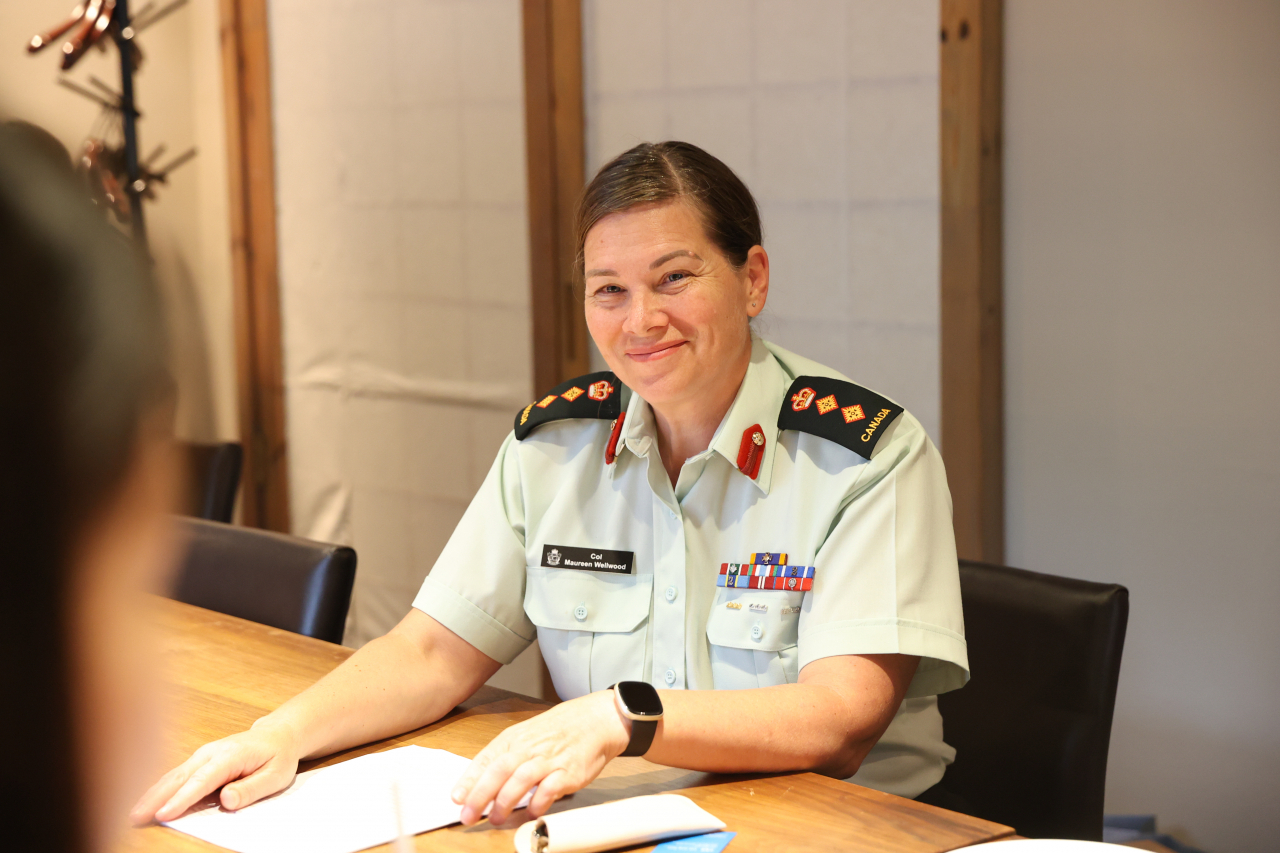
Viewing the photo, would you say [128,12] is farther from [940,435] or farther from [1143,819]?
[1143,819]

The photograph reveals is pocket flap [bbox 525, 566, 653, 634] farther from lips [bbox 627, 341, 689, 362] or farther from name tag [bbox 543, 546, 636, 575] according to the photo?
lips [bbox 627, 341, 689, 362]

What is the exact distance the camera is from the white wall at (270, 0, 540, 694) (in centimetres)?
322

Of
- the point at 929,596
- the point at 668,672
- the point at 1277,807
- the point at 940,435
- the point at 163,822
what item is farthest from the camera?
the point at 940,435

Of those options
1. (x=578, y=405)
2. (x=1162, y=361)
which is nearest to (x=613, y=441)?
(x=578, y=405)

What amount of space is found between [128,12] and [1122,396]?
10.3 ft

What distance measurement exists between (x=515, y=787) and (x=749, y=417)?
0.65 metres

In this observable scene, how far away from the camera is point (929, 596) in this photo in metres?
1.40

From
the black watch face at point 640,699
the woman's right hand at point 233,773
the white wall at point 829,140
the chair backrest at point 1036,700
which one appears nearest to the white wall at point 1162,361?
the white wall at point 829,140

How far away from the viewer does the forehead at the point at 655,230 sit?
1.58 m

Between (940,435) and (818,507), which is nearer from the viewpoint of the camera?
(818,507)

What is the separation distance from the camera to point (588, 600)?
1591mm

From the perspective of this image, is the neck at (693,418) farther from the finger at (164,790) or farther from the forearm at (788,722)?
the finger at (164,790)

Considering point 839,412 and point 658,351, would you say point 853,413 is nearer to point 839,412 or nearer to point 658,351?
point 839,412

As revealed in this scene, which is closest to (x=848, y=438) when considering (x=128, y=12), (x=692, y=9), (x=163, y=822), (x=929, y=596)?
(x=929, y=596)
